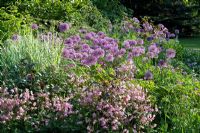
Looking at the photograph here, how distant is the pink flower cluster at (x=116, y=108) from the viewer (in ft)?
13.6

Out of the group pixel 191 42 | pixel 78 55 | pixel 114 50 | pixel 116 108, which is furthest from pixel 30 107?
pixel 191 42

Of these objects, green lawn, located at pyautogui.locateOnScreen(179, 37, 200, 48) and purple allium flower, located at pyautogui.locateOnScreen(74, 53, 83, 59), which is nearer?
purple allium flower, located at pyautogui.locateOnScreen(74, 53, 83, 59)

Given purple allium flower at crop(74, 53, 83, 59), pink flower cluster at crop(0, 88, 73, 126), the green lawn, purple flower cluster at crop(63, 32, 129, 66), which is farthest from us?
the green lawn

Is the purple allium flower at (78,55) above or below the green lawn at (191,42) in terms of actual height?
above

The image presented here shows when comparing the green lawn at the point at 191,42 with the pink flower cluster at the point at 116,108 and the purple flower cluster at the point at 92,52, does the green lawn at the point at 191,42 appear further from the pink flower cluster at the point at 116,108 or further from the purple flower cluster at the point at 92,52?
the pink flower cluster at the point at 116,108

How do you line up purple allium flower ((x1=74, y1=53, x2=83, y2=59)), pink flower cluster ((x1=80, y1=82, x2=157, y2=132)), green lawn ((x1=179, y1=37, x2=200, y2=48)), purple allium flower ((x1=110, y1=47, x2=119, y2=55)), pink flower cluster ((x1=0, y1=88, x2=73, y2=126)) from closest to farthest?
1. pink flower cluster ((x1=80, y1=82, x2=157, y2=132))
2. pink flower cluster ((x1=0, y1=88, x2=73, y2=126))
3. purple allium flower ((x1=74, y1=53, x2=83, y2=59))
4. purple allium flower ((x1=110, y1=47, x2=119, y2=55))
5. green lawn ((x1=179, y1=37, x2=200, y2=48))

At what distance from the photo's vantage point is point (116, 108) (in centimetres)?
415

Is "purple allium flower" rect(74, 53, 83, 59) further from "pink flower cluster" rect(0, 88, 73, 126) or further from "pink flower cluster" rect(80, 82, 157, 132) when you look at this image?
"pink flower cluster" rect(80, 82, 157, 132)

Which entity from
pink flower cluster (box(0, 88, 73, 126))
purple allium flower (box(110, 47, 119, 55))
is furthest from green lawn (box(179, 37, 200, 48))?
pink flower cluster (box(0, 88, 73, 126))

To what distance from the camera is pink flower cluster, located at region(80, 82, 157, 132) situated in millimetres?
4160

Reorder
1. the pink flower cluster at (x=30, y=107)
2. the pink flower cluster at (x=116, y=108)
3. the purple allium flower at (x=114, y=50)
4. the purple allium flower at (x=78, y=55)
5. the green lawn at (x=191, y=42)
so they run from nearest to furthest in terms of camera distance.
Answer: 1. the pink flower cluster at (x=116, y=108)
2. the pink flower cluster at (x=30, y=107)
3. the purple allium flower at (x=78, y=55)
4. the purple allium flower at (x=114, y=50)
5. the green lawn at (x=191, y=42)

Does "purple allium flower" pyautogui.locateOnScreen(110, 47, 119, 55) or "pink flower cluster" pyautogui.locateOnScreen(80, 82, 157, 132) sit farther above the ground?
"purple allium flower" pyautogui.locateOnScreen(110, 47, 119, 55)

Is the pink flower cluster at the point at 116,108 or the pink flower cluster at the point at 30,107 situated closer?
the pink flower cluster at the point at 116,108

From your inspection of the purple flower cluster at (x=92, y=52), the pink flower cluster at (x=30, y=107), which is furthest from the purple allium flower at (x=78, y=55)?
the pink flower cluster at (x=30, y=107)
